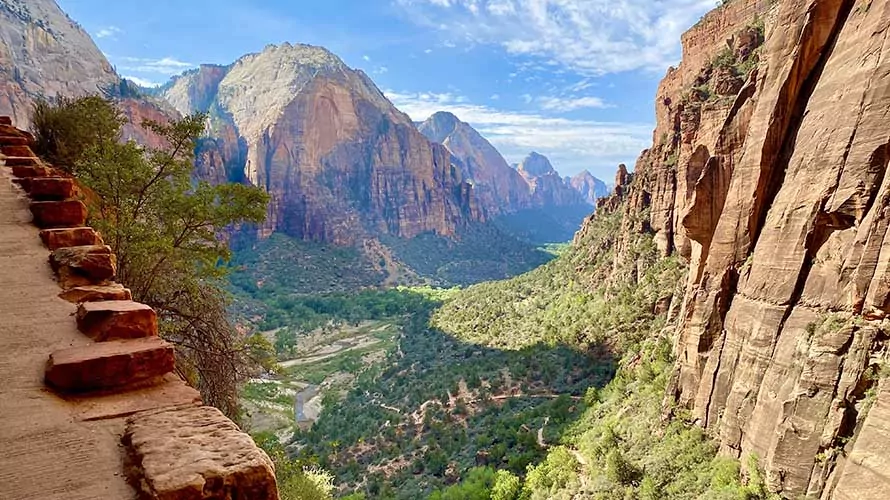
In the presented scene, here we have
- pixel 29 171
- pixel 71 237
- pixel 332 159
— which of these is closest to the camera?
pixel 71 237

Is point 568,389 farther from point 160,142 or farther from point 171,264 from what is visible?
point 160,142

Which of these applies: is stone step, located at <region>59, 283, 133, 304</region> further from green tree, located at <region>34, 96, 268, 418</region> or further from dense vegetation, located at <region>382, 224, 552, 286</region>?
dense vegetation, located at <region>382, 224, 552, 286</region>

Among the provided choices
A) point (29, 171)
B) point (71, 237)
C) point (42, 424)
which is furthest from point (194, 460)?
point (29, 171)

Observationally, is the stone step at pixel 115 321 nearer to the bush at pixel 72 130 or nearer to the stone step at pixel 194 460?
the stone step at pixel 194 460

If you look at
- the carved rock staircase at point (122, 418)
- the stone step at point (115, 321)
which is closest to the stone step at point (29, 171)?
the carved rock staircase at point (122, 418)

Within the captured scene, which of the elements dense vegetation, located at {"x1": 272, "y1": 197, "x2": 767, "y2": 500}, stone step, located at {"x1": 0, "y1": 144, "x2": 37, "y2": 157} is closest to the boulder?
A: stone step, located at {"x1": 0, "y1": 144, "x2": 37, "y2": 157}

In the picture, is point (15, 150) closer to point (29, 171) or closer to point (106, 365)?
point (29, 171)
